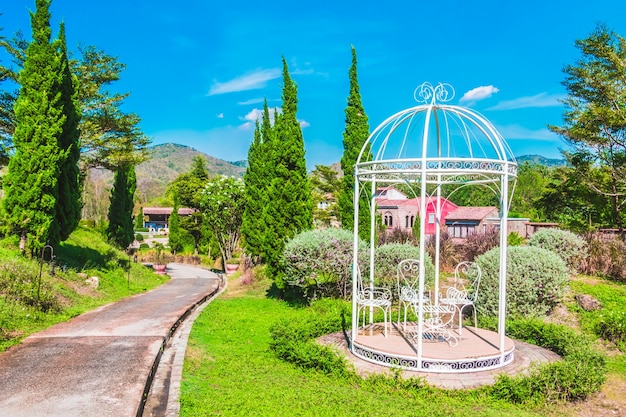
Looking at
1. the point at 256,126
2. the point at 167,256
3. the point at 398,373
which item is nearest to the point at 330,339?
the point at 398,373

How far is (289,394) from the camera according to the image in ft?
19.3

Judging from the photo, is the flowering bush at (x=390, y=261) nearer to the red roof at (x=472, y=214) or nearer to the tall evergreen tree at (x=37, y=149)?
the tall evergreen tree at (x=37, y=149)

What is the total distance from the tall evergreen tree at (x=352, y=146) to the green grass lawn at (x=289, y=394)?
28.2ft

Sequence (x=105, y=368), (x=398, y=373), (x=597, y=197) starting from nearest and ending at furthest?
(x=398, y=373)
(x=105, y=368)
(x=597, y=197)

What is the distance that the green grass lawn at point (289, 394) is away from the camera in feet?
17.7

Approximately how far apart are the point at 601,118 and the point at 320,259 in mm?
13941

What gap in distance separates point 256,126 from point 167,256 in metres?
14.3

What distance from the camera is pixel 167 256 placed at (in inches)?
1307

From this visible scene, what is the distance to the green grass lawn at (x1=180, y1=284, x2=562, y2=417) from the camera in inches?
213

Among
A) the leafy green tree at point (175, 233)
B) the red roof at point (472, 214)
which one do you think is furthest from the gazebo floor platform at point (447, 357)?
the red roof at point (472, 214)

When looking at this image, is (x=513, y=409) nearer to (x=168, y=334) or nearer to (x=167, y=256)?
(x=168, y=334)

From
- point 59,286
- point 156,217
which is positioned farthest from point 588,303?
point 156,217

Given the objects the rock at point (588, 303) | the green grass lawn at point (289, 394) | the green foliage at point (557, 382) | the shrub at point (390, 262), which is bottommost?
the green grass lawn at point (289, 394)

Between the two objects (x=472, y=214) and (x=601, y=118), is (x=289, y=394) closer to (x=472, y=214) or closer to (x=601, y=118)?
(x=601, y=118)
